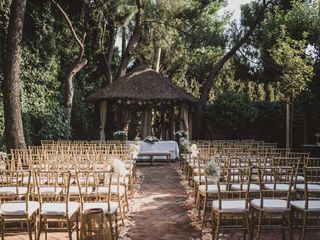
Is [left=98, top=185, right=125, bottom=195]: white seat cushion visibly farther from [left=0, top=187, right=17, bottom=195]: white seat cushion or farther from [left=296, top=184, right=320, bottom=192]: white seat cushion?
[left=296, top=184, right=320, bottom=192]: white seat cushion

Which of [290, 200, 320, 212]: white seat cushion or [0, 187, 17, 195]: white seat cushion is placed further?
[0, 187, 17, 195]: white seat cushion

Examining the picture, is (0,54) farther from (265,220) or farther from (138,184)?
(265,220)

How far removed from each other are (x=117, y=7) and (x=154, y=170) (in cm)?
1067

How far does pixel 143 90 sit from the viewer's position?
1798 cm

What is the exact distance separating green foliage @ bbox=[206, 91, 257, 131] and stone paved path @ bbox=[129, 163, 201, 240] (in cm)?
779

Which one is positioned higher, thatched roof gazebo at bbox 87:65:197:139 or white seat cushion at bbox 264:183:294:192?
thatched roof gazebo at bbox 87:65:197:139

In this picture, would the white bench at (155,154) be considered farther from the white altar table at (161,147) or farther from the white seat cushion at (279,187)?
the white seat cushion at (279,187)

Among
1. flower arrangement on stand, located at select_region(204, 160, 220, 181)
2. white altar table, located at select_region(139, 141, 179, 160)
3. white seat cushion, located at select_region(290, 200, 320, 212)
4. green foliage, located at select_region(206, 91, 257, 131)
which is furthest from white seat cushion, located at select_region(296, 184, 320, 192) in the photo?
green foliage, located at select_region(206, 91, 257, 131)

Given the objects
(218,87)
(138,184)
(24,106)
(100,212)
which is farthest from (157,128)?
(100,212)

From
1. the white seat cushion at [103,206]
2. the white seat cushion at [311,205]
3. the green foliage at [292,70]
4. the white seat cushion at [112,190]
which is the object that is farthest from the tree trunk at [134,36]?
the white seat cushion at [311,205]

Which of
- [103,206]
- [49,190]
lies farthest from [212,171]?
[49,190]

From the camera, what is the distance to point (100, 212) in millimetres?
4383

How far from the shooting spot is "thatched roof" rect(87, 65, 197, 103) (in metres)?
17.6

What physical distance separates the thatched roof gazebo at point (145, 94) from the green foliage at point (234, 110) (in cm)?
123
